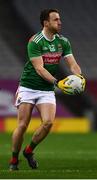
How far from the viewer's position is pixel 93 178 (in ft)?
29.3

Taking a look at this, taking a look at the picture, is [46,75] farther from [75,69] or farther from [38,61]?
[75,69]

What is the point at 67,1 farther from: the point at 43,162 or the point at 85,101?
the point at 43,162

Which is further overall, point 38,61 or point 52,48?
point 52,48

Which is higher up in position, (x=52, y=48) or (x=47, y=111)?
(x=52, y=48)

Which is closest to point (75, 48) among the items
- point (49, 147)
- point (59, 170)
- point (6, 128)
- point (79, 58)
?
point (79, 58)

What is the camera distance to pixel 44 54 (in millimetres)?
10484

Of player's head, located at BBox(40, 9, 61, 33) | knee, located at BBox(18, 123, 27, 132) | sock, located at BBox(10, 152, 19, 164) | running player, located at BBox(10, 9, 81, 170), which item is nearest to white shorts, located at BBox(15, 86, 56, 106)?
running player, located at BBox(10, 9, 81, 170)

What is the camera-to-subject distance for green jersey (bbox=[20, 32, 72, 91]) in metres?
10.4

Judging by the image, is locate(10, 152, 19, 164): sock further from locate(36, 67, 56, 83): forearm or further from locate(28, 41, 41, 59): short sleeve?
locate(28, 41, 41, 59): short sleeve

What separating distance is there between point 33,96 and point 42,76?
409 mm

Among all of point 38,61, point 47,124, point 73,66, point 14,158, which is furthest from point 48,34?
point 14,158

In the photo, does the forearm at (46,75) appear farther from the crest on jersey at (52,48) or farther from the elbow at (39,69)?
the crest on jersey at (52,48)

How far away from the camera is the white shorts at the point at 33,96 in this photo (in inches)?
417

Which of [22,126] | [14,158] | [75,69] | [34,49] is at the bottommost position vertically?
[14,158]
